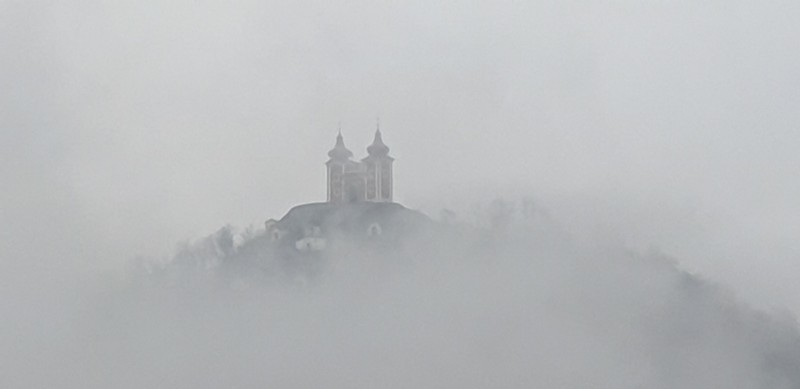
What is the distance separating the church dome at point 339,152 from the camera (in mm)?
54188

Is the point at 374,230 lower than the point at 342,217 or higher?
higher

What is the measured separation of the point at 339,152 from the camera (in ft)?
178

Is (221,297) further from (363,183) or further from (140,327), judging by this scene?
(363,183)

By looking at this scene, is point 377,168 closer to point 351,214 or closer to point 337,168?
point 337,168

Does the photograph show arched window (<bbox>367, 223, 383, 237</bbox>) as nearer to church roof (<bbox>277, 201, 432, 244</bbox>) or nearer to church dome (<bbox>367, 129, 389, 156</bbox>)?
church roof (<bbox>277, 201, 432, 244</bbox>)

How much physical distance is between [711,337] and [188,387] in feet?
38.3

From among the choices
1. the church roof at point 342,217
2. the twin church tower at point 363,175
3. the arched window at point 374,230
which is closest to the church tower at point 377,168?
the twin church tower at point 363,175

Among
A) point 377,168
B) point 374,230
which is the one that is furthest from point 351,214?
point 374,230

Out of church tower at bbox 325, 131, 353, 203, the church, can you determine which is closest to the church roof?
the church

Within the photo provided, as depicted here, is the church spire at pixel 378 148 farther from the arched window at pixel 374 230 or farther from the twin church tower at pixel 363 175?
the arched window at pixel 374 230

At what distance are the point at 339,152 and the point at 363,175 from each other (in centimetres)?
149

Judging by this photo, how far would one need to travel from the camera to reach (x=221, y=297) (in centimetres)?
2317


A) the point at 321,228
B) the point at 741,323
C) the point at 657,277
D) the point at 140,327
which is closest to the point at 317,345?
the point at 140,327

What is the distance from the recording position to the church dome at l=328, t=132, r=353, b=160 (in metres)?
54.2
